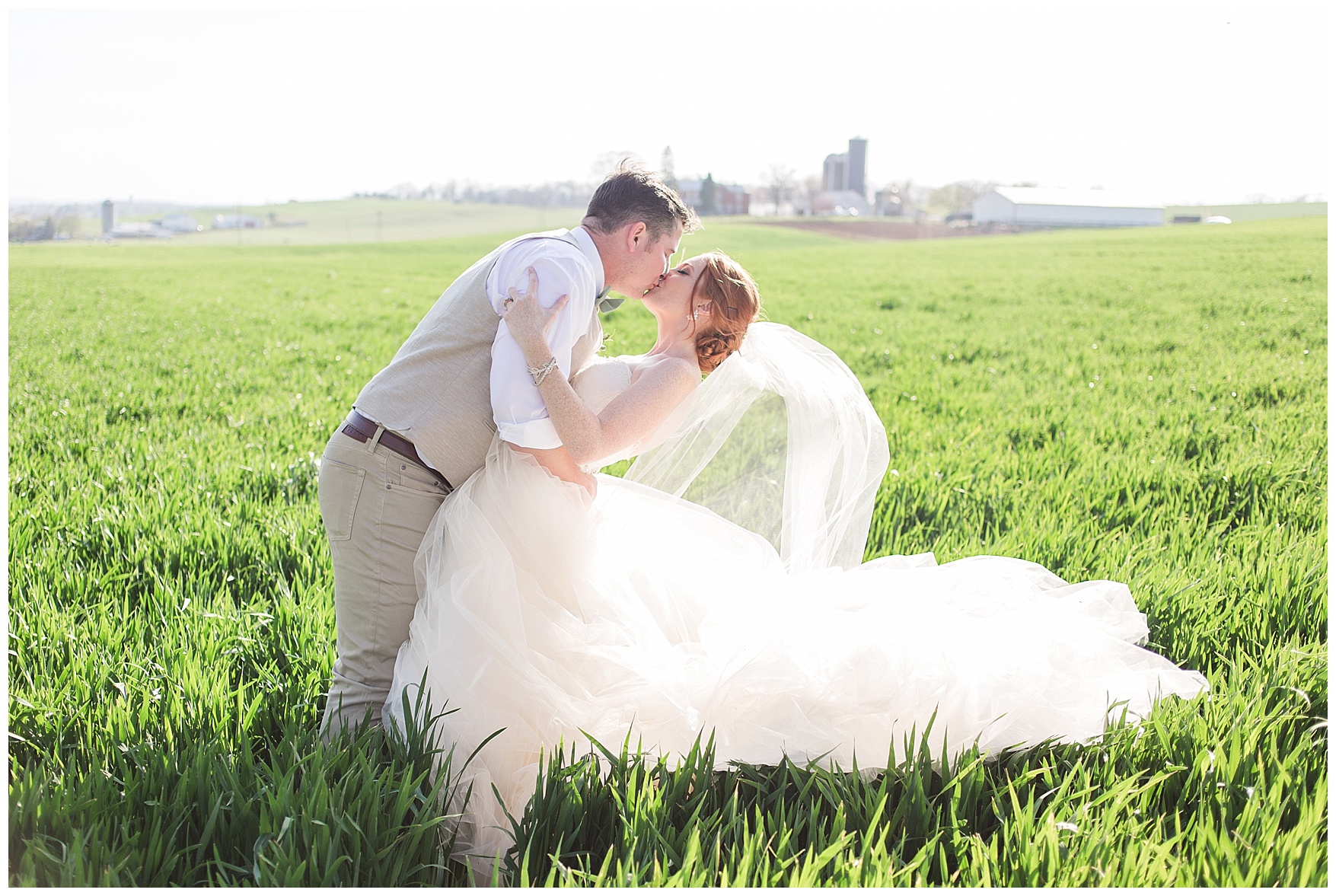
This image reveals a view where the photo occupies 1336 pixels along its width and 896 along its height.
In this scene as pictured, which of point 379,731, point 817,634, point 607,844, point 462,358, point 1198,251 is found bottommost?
point 607,844

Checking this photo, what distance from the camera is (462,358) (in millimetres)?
2939

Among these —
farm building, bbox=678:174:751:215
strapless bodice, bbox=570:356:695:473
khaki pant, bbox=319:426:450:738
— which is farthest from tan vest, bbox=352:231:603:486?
farm building, bbox=678:174:751:215

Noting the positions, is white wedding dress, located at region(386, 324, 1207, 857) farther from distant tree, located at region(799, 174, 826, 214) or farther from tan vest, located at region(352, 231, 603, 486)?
distant tree, located at region(799, 174, 826, 214)

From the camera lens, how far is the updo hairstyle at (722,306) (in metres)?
3.24

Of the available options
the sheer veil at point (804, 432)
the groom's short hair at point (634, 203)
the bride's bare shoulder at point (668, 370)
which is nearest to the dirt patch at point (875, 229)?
the sheer veil at point (804, 432)

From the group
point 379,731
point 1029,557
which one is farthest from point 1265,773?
point 379,731

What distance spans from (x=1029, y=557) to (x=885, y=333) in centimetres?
905

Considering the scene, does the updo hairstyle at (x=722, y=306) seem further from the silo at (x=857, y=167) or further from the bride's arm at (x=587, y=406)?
the silo at (x=857, y=167)

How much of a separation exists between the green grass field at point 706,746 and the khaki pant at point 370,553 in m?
0.21

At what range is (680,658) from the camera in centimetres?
305

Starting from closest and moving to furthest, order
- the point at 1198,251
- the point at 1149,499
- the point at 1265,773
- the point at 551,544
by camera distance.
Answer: the point at 1265,773, the point at 551,544, the point at 1149,499, the point at 1198,251

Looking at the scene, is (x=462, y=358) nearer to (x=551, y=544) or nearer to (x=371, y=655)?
(x=551, y=544)

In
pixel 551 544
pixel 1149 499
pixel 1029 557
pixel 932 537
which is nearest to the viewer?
pixel 551 544

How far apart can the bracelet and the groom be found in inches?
1.7
